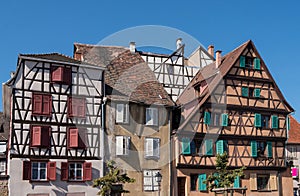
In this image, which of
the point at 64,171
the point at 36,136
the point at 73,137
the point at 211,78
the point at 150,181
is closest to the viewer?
the point at 36,136

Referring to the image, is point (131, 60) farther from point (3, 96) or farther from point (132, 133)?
point (3, 96)

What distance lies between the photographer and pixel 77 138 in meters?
30.2

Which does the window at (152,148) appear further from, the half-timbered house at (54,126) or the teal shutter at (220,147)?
the teal shutter at (220,147)

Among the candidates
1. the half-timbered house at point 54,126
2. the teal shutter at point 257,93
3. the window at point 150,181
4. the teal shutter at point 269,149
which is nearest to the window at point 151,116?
the window at point 150,181

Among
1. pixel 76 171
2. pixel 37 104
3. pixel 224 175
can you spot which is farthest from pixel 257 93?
pixel 37 104

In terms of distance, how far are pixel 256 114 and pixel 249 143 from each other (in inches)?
87.1

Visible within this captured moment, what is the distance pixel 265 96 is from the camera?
1412 inches

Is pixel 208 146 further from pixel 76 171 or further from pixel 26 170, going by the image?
pixel 26 170

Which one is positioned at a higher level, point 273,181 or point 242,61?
point 242,61

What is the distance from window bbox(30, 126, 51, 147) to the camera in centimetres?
2895

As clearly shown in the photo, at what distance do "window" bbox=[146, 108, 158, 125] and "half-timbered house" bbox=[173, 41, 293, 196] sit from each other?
1826 millimetres

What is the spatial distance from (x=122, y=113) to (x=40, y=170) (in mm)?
6693

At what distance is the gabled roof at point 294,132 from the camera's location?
164 feet

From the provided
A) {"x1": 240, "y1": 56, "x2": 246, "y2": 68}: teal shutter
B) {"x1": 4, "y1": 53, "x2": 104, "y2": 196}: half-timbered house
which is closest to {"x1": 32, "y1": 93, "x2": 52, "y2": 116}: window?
{"x1": 4, "y1": 53, "x2": 104, "y2": 196}: half-timbered house
